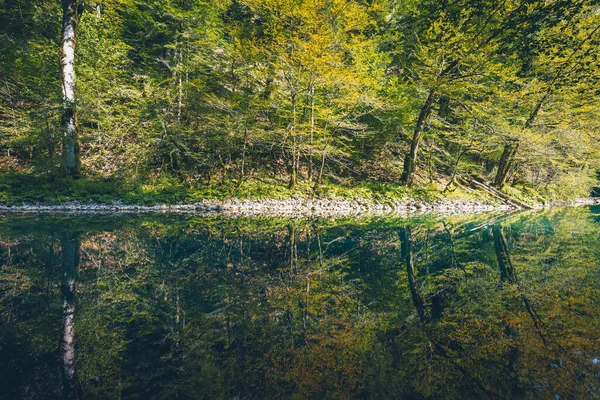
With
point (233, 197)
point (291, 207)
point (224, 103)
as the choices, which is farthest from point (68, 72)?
point (291, 207)

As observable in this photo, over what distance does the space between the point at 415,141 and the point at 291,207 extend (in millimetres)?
8588

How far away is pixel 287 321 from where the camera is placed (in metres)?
3.67

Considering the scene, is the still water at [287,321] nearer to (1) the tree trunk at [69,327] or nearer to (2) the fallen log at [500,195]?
(1) the tree trunk at [69,327]

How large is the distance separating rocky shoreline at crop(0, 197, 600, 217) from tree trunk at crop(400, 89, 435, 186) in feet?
5.08

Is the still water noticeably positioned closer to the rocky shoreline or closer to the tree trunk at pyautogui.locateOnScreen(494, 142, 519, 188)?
the rocky shoreline

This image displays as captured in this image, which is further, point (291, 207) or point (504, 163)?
point (504, 163)

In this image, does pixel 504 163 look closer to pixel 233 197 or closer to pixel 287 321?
pixel 233 197

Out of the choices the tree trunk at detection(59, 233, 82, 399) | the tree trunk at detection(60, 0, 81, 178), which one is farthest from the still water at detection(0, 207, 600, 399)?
the tree trunk at detection(60, 0, 81, 178)

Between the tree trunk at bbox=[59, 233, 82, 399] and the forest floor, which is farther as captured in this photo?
the forest floor

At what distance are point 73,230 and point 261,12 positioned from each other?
12.0 m

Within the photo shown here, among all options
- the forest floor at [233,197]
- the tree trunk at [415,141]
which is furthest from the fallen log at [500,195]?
the tree trunk at [415,141]

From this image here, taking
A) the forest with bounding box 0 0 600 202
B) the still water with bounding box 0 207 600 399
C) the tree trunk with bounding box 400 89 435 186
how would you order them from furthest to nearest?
the tree trunk with bounding box 400 89 435 186 < the forest with bounding box 0 0 600 202 < the still water with bounding box 0 207 600 399

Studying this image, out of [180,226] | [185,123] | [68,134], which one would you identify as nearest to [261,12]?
[185,123]

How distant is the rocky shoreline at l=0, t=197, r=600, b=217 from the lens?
1231 cm
